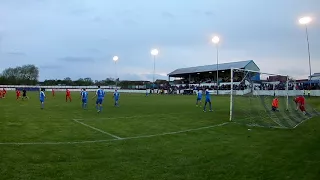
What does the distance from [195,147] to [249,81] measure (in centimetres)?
1318

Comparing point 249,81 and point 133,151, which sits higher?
point 249,81

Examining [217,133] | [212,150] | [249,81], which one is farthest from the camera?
[249,81]

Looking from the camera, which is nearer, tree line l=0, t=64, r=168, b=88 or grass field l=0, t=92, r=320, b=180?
grass field l=0, t=92, r=320, b=180

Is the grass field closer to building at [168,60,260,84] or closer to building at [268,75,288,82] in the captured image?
building at [268,75,288,82]

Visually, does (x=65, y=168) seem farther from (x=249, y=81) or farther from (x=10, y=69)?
(x=10, y=69)

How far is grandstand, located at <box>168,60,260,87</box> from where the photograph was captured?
247ft

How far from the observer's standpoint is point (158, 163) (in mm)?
7648

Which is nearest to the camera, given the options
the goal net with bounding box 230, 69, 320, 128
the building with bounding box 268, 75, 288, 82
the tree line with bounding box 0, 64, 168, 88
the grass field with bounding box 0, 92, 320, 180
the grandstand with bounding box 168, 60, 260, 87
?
the grass field with bounding box 0, 92, 320, 180

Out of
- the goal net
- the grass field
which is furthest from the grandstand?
the grass field

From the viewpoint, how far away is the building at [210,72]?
75.4 meters

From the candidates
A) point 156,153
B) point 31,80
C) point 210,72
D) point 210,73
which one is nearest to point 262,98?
point 156,153

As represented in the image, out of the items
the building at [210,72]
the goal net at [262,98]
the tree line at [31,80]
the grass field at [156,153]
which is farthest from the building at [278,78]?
the tree line at [31,80]

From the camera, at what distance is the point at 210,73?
8819 centimetres

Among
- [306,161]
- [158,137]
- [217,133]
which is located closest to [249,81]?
[217,133]
